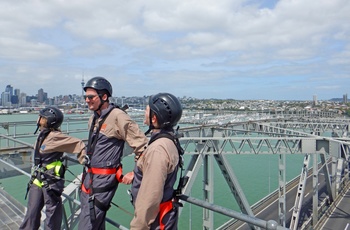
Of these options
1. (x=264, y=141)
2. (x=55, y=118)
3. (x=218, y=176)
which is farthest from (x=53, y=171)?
(x=218, y=176)

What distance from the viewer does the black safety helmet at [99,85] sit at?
10.5 feet

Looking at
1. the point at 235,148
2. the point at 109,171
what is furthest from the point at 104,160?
the point at 235,148

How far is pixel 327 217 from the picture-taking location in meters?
25.1

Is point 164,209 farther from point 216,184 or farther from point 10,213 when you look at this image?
point 216,184

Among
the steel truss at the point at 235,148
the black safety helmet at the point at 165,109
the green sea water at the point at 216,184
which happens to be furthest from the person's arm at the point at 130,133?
the green sea water at the point at 216,184

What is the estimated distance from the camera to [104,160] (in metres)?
2.90

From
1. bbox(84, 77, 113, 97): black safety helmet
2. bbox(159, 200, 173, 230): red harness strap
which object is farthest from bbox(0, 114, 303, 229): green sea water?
bbox(159, 200, 173, 230): red harness strap

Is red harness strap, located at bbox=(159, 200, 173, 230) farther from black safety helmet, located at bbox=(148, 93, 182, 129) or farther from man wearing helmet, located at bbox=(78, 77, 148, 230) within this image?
man wearing helmet, located at bbox=(78, 77, 148, 230)

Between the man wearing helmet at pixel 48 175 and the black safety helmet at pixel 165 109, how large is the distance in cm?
171

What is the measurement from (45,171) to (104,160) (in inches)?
54.4

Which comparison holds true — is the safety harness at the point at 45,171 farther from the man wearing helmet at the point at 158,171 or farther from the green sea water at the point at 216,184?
the green sea water at the point at 216,184

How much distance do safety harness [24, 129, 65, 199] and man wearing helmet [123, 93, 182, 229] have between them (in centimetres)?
194

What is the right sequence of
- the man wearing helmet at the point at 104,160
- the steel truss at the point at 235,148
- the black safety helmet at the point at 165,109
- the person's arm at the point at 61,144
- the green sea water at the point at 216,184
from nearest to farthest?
the black safety helmet at the point at 165,109
the man wearing helmet at the point at 104,160
the person's arm at the point at 61,144
the steel truss at the point at 235,148
the green sea water at the point at 216,184

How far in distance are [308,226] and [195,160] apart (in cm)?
1500
